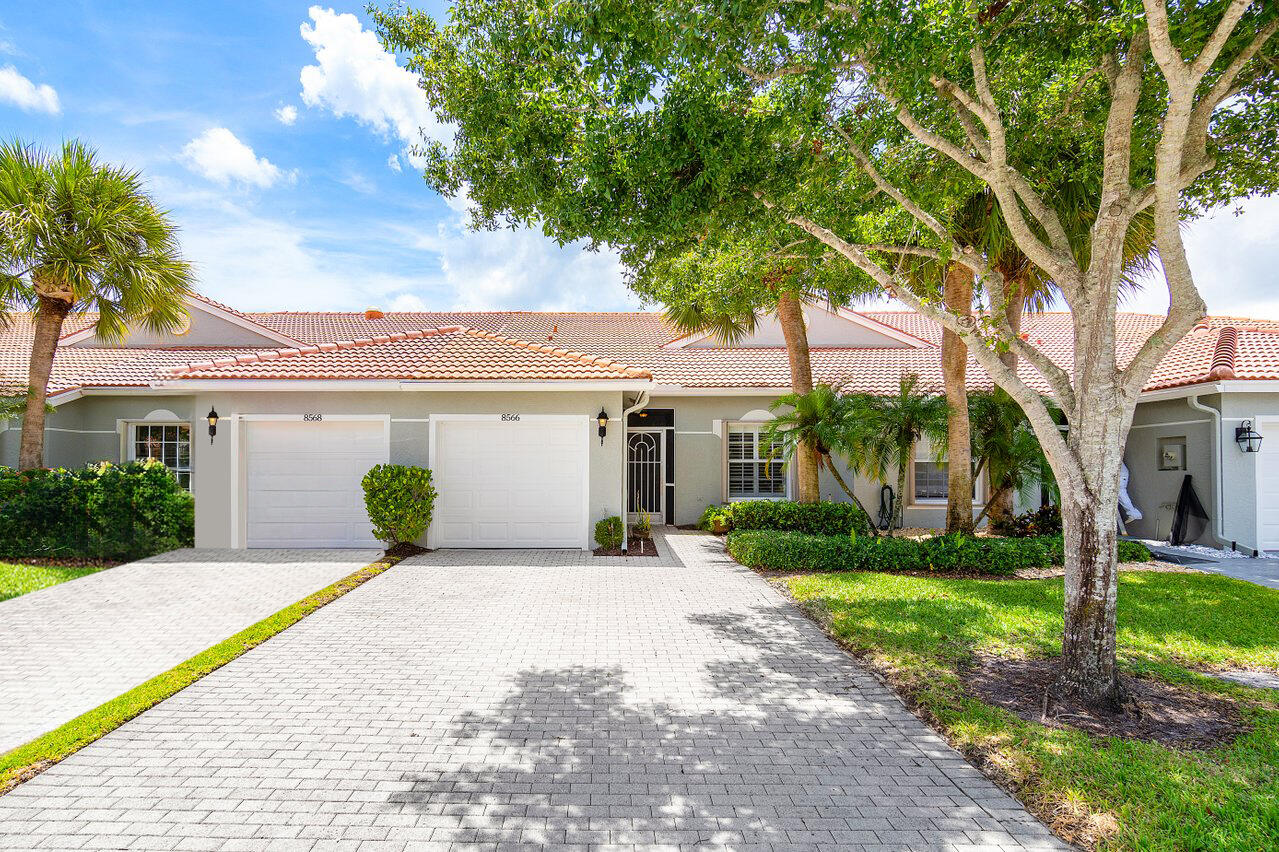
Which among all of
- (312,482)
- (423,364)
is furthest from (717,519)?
(312,482)

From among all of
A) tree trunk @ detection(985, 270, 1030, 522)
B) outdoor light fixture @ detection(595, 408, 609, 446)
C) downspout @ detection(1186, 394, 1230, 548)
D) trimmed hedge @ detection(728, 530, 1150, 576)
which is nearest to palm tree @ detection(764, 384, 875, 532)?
trimmed hedge @ detection(728, 530, 1150, 576)

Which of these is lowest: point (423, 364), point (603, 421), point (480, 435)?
point (480, 435)

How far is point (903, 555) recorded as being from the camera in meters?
10.5

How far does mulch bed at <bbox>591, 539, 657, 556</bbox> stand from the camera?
11.9 meters

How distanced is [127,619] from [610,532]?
706 centimetres

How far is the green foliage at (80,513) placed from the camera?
36.5 ft

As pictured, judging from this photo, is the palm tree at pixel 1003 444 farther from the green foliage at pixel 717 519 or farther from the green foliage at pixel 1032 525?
the green foliage at pixel 717 519

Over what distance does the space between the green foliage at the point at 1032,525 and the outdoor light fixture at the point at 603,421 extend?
779cm

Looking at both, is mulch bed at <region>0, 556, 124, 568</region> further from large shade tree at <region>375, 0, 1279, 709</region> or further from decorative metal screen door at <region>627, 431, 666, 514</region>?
decorative metal screen door at <region>627, 431, 666, 514</region>

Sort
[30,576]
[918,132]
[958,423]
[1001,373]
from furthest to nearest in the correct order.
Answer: [958,423] → [30,576] → [918,132] → [1001,373]

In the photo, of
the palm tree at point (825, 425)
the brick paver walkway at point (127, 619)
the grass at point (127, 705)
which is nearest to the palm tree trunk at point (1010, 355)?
the palm tree at point (825, 425)

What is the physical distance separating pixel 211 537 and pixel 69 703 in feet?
24.9

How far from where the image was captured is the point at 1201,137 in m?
4.99

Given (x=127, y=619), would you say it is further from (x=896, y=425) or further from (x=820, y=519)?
(x=896, y=425)
